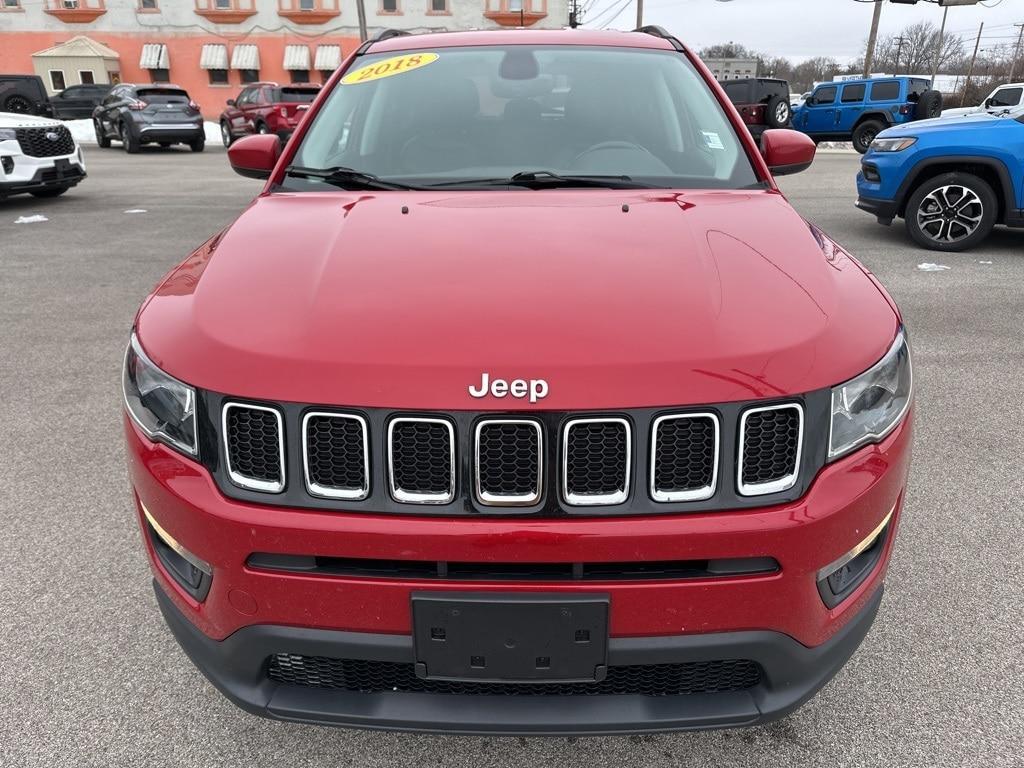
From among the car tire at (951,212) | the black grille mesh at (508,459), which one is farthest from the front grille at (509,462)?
the car tire at (951,212)

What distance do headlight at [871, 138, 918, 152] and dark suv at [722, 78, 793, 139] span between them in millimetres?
14524

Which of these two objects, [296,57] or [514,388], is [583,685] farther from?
[296,57]

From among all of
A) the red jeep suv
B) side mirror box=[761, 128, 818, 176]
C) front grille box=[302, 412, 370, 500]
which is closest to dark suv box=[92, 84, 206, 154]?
side mirror box=[761, 128, 818, 176]

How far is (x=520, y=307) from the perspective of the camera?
1.64 metres

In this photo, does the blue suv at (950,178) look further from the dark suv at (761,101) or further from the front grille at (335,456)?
the dark suv at (761,101)

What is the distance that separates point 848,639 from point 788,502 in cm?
40

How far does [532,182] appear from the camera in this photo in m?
2.46

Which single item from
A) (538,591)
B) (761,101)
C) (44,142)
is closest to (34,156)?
(44,142)

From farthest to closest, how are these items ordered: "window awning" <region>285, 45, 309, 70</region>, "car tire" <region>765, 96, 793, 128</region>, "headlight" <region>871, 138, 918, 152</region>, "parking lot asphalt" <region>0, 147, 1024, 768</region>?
"window awning" <region>285, 45, 309, 70</region> < "car tire" <region>765, 96, 793, 128</region> < "headlight" <region>871, 138, 918, 152</region> < "parking lot asphalt" <region>0, 147, 1024, 768</region>

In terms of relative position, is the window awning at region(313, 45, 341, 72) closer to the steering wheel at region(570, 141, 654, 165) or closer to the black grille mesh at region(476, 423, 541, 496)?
the steering wheel at region(570, 141, 654, 165)

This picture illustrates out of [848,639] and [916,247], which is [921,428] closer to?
[848,639]

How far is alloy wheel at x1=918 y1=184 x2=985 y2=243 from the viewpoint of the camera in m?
7.36

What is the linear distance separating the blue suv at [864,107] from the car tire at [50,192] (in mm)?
18475

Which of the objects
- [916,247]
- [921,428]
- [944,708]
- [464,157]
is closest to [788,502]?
[944,708]
